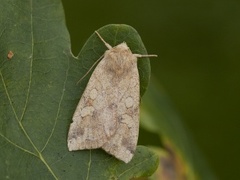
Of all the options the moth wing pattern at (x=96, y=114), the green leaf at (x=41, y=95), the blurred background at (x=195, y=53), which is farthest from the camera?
the blurred background at (x=195, y=53)

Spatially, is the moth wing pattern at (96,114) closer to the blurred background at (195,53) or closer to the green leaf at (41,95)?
the green leaf at (41,95)

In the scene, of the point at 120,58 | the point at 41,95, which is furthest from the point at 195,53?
the point at 41,95

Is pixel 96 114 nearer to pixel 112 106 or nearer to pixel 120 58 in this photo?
pixel 112 106

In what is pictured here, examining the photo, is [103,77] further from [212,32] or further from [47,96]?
[212,32]

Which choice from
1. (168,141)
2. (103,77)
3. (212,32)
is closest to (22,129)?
(103,77)

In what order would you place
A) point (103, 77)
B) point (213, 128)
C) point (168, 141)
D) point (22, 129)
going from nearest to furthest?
point (22, 129), point (103, 77), point (168, 141), point (213, 128)

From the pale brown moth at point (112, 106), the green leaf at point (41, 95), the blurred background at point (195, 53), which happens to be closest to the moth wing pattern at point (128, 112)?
the pale brown moth at point (112, 106)

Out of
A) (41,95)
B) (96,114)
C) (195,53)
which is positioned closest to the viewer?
(41,95)
